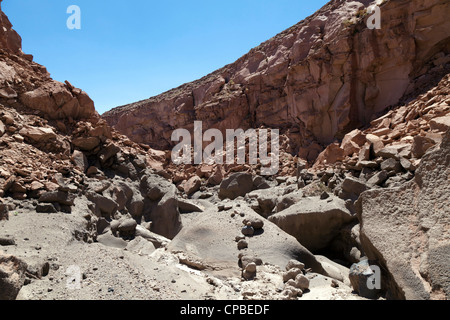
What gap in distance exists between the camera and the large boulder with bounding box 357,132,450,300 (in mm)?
2818

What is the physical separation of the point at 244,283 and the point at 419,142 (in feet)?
14.4

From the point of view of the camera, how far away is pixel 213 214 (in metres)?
6.28

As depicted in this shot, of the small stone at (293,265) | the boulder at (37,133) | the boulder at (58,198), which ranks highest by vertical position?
the boulder at (37,133)

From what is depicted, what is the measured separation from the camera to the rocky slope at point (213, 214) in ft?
10.4

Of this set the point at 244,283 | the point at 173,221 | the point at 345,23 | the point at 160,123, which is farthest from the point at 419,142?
the point at 160,123

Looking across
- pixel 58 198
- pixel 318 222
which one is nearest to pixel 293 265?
pixel 318 222

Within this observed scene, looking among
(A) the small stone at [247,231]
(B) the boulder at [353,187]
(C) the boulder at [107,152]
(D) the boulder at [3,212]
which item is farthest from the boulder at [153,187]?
(B) the boulder at [353,187]

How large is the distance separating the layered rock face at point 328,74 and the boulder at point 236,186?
129 inches

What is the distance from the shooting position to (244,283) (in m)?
4.00

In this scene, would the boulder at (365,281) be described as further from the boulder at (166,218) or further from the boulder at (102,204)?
the boulder at (166,218)

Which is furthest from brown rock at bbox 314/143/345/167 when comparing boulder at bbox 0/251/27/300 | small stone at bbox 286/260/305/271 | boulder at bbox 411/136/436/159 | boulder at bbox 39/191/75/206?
boulder at bbox 0/251/27/300

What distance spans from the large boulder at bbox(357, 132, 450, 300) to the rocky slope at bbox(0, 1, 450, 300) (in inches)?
0.4

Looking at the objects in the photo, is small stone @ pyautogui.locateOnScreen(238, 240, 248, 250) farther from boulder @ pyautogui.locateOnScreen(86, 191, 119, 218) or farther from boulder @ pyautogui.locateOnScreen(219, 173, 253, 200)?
boulder @ pyautogui.locateOnScreen(219, 173, 253, 200)

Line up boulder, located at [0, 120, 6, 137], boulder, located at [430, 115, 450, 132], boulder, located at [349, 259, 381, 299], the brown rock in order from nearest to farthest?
boulder, located at [349, 259, 381, 299] → boulder, located at [0, 120, 6, 137] → boulder, located at [430, 115, 450, 132] → the brown rock
